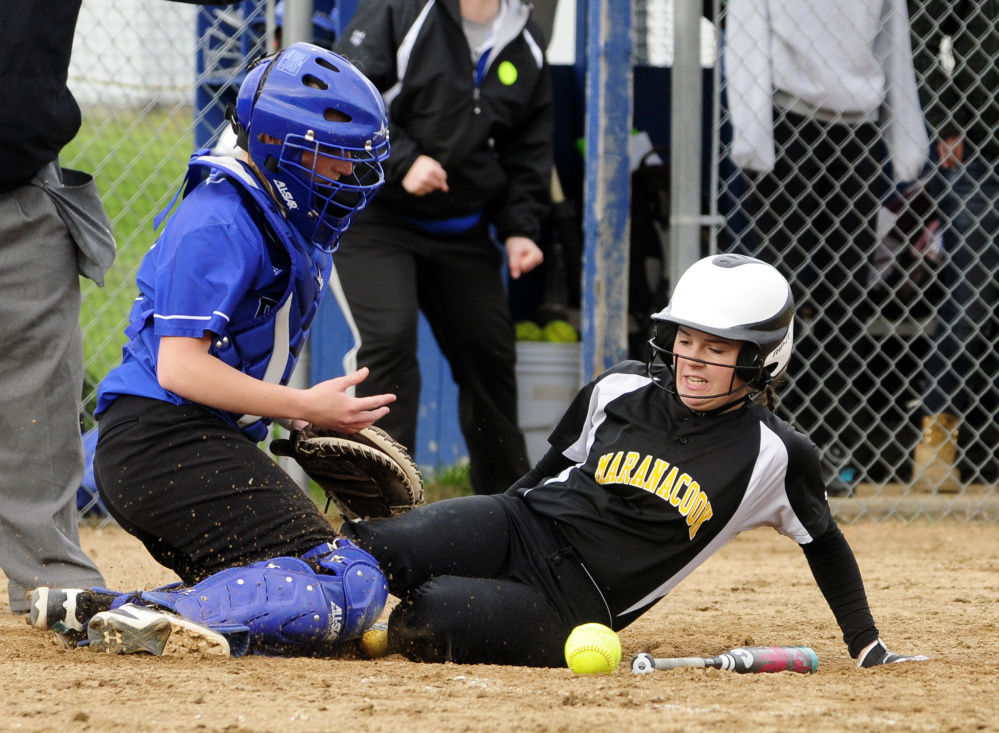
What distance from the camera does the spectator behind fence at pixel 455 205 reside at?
4.77 m

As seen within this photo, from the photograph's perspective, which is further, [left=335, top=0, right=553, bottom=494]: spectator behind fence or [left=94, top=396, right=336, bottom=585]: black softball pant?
[left=335, top=0, right=553, bottom=494]: spectator behind fence

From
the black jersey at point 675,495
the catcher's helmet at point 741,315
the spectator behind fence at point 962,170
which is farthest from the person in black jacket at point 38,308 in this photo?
the spectator behind fence at point 962,170

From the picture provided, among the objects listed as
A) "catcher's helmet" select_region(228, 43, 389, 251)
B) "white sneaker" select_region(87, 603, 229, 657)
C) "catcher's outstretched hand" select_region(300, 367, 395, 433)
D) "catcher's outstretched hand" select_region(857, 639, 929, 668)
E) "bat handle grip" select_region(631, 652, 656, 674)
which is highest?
"catcher's helmet" select_region(228, 43, 389, 251)

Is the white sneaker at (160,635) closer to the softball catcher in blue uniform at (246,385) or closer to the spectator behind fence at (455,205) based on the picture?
the softball catcher in blue uniform at (246,385)

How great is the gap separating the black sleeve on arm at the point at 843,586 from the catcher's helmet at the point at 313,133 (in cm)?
146

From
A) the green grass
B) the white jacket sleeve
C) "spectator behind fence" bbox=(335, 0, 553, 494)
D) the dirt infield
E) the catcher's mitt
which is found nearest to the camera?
the dirt infield

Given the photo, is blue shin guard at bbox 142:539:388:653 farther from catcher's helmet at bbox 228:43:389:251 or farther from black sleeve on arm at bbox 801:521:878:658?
black sleeve on arm at bbox 801:521:878:658

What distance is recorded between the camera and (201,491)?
3006 millimetres

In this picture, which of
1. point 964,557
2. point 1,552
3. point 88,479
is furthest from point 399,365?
point 964,557

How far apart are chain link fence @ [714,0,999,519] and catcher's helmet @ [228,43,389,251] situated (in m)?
2.50

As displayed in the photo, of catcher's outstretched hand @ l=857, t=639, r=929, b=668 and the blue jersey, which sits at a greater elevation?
the blue jersey

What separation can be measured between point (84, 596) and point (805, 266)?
11.9 feet

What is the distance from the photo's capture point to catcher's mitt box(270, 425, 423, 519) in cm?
326

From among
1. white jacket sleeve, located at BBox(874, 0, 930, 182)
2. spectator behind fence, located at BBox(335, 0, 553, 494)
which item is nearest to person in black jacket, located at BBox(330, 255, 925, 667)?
spectator behind fence, located at BBox(335, 0, 553, 494)
